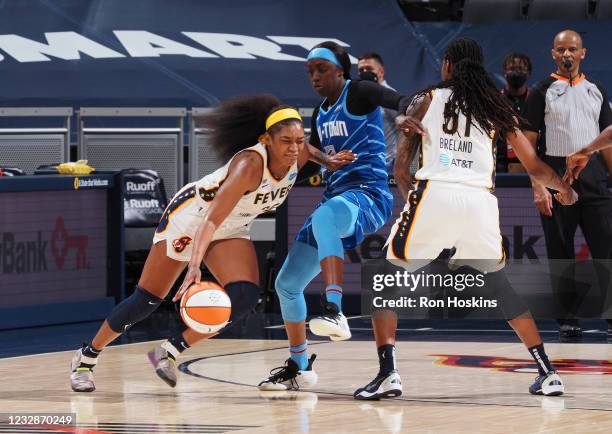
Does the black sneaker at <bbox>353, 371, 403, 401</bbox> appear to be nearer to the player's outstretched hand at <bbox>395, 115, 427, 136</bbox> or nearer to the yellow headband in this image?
Answer: the player's outstretched hand at <bbox>395, 115, 427, 136</bbox>

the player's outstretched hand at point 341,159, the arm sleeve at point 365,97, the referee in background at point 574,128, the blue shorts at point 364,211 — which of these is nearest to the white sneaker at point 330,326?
the blue shorts at point 364,211

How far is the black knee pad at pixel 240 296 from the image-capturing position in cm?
783

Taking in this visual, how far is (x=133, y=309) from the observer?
818 centimetres

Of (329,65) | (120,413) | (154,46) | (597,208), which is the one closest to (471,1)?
(154,46)

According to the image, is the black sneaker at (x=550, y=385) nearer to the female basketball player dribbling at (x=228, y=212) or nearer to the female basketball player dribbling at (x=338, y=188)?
the female basketball player dribbling at (x=338, y=188)

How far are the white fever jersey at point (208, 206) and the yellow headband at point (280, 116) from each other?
0.14 meters

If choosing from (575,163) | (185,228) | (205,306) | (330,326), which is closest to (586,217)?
(575,163)

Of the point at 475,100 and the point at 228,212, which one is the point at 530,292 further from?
the point at 228,212

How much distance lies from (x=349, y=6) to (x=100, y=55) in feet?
10.8

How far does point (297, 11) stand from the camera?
18.1 metres

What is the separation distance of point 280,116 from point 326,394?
162 cm

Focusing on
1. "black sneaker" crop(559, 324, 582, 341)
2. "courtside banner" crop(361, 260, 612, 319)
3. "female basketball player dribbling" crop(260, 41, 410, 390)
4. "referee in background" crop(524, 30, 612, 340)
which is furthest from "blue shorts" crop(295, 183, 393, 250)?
"black sneaker" crop(559, 324, 582, 341)

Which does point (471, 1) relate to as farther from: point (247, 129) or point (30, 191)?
point (247, 129)

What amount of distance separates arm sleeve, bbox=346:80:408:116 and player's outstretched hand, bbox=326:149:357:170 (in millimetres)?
382
